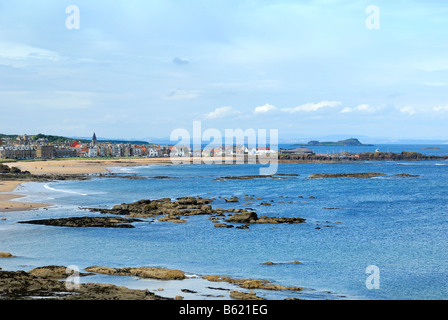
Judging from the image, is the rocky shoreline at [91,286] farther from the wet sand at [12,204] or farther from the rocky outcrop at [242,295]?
the wet sand at [12,204]

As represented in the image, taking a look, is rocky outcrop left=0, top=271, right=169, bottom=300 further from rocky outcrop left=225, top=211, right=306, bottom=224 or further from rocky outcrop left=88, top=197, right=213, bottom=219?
rocky outcrop left=88, top=197, right=213, bottom=219

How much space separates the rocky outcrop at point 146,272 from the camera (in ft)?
88.5

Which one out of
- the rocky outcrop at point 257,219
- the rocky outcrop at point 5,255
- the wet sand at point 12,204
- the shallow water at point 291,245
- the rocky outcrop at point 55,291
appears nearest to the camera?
the rocky outcrop at point 55,291

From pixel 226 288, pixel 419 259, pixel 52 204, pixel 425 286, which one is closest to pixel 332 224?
pixel 419 259

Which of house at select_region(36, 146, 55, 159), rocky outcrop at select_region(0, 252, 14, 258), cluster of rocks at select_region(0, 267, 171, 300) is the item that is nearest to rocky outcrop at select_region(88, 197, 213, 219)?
rocky outcrop at select_region(0, 252, 14, 258)

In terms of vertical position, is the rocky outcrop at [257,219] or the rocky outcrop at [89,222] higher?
the rocky outcrop at [89,222]

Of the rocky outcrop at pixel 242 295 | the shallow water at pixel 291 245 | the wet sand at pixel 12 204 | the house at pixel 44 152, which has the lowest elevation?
the shallow water at pixel 291 245

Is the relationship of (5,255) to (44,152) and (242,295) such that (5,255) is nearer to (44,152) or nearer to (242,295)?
(242,295)

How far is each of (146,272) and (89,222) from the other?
65.4 ft

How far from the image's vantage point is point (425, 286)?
89.0 ft

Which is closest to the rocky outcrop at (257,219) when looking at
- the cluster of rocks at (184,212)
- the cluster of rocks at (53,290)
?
the cluster of rocks at (184,212)

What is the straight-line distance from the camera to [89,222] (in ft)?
151

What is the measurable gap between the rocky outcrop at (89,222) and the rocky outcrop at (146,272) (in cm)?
1669
